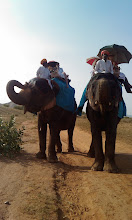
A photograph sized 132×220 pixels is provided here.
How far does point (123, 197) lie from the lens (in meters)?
4.23

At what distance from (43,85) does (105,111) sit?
6.51ft

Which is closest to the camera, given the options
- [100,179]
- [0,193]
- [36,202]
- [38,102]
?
[36,202]

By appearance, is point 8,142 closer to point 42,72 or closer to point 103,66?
point 42,72

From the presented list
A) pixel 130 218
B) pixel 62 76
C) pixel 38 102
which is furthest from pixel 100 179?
pixel 62 76

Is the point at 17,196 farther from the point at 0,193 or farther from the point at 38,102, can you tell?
the point at 38,102

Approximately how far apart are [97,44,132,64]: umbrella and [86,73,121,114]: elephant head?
10.2 feet

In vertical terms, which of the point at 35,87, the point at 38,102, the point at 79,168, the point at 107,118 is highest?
the point at 35,87

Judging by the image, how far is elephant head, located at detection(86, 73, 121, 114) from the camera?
17.6 feet

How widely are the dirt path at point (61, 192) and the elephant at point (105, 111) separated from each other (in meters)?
0.41

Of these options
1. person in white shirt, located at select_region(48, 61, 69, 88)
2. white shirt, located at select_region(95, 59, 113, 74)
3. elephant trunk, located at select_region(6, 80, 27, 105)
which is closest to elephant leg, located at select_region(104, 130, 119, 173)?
white shirt, located at select_region(95, 59, 113, 74)

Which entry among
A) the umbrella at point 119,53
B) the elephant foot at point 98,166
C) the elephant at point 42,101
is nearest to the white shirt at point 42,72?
the elephant at point 42,101

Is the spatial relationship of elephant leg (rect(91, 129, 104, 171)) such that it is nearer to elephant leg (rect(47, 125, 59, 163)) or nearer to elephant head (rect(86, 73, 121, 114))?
elephant head (rect(86, 73, 121, 114))

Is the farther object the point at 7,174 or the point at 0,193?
the point at 7,174

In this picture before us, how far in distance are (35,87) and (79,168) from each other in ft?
8.70
